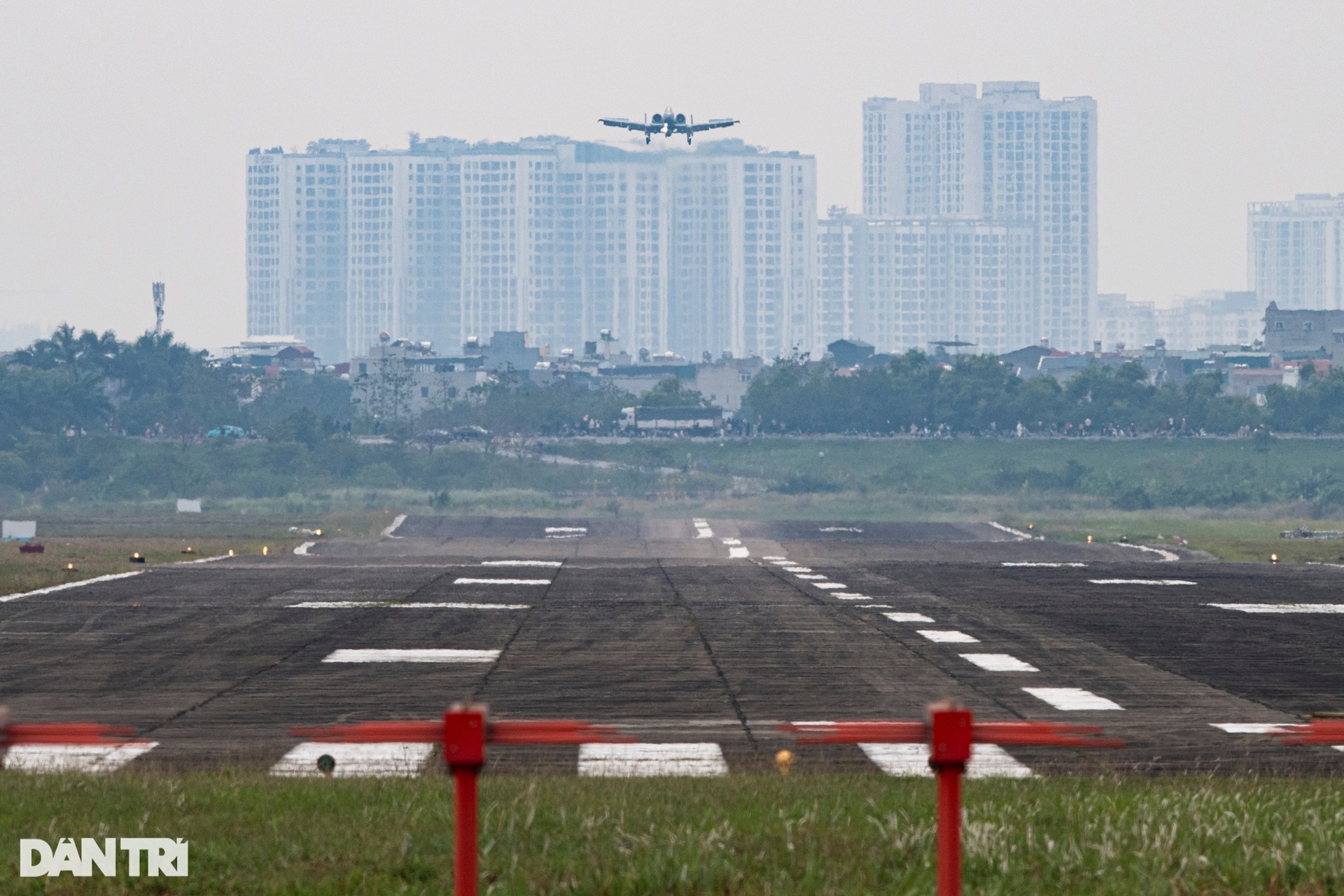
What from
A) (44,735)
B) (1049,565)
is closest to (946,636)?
(44,735)

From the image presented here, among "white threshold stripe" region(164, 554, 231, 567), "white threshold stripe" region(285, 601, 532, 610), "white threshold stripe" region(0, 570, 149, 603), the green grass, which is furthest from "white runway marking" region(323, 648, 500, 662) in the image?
the green grass

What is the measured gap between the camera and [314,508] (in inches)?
6019

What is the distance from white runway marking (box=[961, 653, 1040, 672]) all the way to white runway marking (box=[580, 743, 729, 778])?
34.3ft

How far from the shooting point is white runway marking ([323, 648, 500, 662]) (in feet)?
98.6

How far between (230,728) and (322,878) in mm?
10653

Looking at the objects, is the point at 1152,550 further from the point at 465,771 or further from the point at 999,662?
the point at 465,771

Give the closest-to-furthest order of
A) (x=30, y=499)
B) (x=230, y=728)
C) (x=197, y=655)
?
(x=230, y=728) → (x=197, y=655) → (x=30, y=499)

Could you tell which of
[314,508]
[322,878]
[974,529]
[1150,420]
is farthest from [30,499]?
[322,878]

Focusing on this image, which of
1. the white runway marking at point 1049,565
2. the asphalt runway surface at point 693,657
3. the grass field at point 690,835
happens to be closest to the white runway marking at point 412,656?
the asphalt runway surface at point 693,657

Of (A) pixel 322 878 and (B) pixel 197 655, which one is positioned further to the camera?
(B) pixel 197 655

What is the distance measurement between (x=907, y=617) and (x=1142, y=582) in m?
17.1

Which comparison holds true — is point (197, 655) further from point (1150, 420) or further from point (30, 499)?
point (1150, 420)

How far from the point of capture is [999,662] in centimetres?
3044

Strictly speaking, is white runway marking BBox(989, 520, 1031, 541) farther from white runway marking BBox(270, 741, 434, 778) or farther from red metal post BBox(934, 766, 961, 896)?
red metal post BBox(934, 766, 961, 896)
